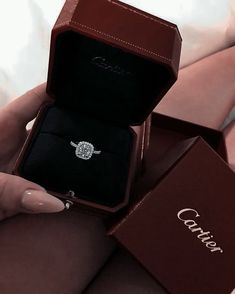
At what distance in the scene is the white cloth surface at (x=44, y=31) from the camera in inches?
36.3

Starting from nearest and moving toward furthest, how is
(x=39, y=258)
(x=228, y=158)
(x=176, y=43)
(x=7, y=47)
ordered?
(x=176, y=43), (x=39, y=258), (x=228, y=158), (x=7, y=47)

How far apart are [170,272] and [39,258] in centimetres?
23

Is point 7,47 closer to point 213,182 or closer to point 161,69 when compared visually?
point 161,69

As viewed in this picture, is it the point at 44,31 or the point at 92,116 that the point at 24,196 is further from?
the point at 44,31

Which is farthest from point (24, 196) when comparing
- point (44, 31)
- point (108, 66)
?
point (44, 31)

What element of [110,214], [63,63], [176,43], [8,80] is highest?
[176,43]

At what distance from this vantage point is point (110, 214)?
648mm

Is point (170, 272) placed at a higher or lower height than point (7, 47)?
higher

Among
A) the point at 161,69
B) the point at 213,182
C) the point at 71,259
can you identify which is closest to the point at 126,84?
the point at 161,69

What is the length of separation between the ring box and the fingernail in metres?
0.03

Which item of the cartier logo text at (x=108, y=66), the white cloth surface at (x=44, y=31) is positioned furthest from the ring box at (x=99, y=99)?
the white cloth surface at (x=44, y=31)

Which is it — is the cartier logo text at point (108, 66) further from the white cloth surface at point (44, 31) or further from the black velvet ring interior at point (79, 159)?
the white cloth surface at point (44, 31)

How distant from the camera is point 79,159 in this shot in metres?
0.67

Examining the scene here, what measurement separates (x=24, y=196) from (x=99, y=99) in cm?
22
